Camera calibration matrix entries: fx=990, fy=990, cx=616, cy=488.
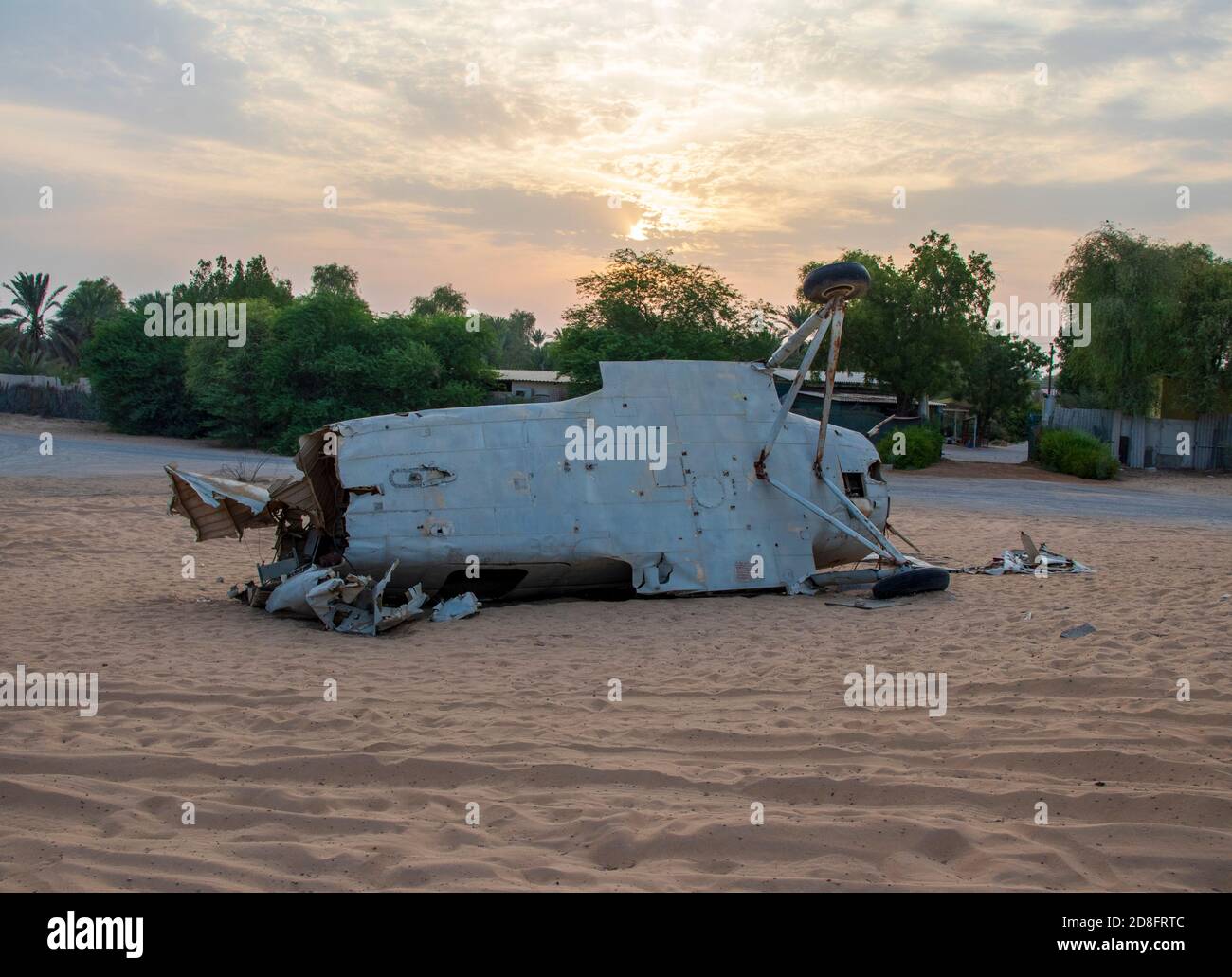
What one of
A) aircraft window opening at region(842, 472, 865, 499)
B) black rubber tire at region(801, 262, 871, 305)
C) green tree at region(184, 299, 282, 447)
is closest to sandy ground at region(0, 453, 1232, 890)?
aircraft window opening at region(842, 472, 865, 499)

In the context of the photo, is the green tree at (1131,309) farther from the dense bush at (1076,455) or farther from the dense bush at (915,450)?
the dense bush at (915,450)

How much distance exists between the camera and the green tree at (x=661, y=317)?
35.4 metres

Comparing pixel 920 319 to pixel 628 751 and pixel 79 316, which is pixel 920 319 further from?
pixel 79 316

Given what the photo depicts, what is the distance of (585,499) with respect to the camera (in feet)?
33.1

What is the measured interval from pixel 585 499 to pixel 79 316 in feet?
223

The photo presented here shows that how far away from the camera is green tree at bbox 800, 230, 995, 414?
3588 centimetres

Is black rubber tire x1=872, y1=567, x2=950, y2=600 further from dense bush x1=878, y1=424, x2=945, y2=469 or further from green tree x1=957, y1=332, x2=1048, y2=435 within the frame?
green tree x1=957, y1=332, x2=1048, y2=435

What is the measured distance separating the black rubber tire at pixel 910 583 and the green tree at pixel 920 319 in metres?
27.0

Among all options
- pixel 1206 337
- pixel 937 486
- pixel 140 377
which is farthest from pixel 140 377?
pixel 1206 337

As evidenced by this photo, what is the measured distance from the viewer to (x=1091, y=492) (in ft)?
84.8

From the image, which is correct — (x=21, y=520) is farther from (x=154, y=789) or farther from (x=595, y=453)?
(x=154, y=789)
